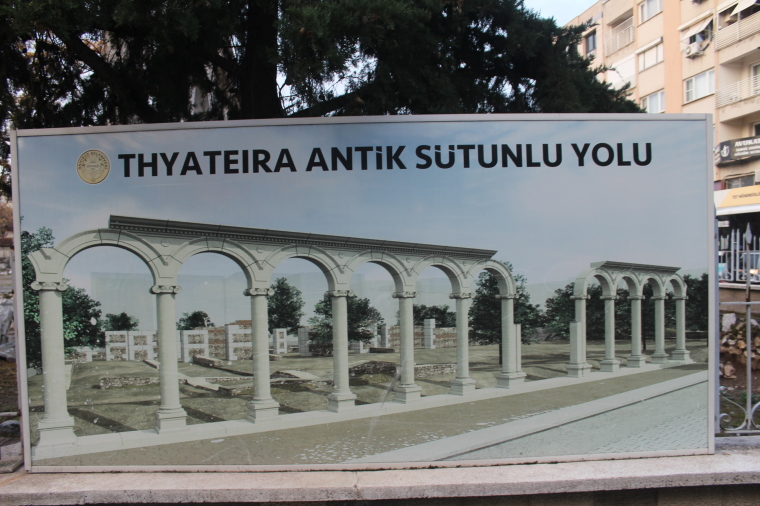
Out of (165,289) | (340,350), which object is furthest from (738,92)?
(165,289)

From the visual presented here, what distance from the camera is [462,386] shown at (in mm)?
3139

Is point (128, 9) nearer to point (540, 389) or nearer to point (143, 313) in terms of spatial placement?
point (143, 313)

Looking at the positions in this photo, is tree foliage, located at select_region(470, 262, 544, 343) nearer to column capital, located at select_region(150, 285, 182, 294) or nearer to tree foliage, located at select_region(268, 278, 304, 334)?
tree foliage, located at select_region(268, 278, 304, 334)

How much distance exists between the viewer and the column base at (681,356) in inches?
125

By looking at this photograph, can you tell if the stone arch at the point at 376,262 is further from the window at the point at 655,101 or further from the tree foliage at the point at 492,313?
the window at the point at 655,101

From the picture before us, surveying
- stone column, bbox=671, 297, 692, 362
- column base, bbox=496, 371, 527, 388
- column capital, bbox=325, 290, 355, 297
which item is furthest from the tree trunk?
stone column, bbox=671, 297, 692, 362

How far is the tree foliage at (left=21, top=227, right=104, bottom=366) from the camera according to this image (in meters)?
2.94

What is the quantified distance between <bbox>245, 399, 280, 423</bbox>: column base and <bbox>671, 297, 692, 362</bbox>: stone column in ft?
7.94

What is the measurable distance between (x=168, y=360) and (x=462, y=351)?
1.71 m

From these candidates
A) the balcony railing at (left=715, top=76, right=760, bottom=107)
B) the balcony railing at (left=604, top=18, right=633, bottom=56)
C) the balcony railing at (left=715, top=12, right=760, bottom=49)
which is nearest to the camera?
the balcony railing at (left=715, top=12, right=760, bottom=49)

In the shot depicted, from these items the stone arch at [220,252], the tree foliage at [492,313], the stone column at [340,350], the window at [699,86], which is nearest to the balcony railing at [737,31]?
the window at [699,86]

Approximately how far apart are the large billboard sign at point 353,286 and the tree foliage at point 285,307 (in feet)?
0.04

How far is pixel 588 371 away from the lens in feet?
10.4

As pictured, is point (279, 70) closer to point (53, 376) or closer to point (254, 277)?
point (254, 277)
